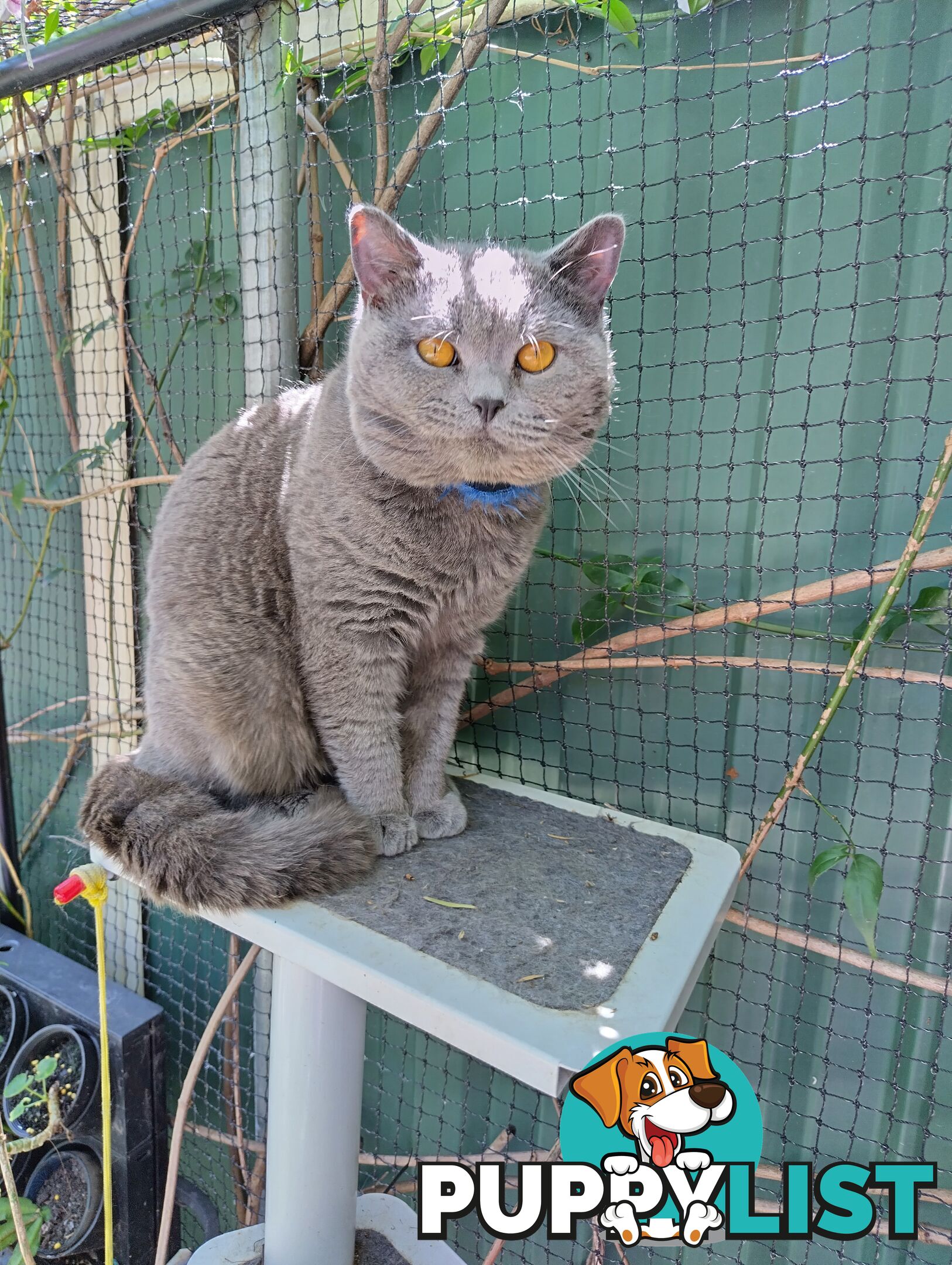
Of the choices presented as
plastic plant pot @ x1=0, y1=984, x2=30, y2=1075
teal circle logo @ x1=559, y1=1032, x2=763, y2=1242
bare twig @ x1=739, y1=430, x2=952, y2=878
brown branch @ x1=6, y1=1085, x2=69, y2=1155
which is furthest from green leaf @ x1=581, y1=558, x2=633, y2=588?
plastic plant pot @ x1=0, y1=984, x2=30, y2=1075

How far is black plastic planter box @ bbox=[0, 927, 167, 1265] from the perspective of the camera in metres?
1.44

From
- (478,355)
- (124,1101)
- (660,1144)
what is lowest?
(124,1101)

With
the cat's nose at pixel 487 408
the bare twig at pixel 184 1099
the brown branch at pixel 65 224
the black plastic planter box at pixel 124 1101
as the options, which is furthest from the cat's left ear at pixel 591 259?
the black plastic planter box at pixel 124 1101

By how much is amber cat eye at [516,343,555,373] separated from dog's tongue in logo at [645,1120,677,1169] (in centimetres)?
76

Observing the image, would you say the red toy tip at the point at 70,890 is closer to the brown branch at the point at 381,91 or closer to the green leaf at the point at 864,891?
the green leaf at the point at 864,891

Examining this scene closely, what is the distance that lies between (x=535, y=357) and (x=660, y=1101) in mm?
758

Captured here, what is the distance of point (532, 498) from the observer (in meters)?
1.02

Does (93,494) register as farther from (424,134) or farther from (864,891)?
(864,891)

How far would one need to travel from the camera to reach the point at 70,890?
0.87m

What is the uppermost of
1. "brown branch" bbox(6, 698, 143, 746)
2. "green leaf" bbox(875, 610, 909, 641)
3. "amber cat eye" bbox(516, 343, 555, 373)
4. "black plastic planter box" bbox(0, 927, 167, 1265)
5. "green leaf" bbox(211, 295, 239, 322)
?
"green leaf" bbox(211, 295, 239, 322)

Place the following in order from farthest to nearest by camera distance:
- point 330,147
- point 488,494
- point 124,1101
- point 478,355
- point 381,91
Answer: point 124,1101 → point 330,147 → point 381,91 → point 488,494 → point 478,355

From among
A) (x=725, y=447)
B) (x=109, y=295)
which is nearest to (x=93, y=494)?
(x=109, y=295)

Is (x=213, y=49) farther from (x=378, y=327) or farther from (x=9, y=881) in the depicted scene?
(x=9, y=881)

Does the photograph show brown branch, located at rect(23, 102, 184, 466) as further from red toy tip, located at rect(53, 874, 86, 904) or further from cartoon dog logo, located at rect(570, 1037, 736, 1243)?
cartoon dog logo, located at rect(570, 1037, 736, 1243)
